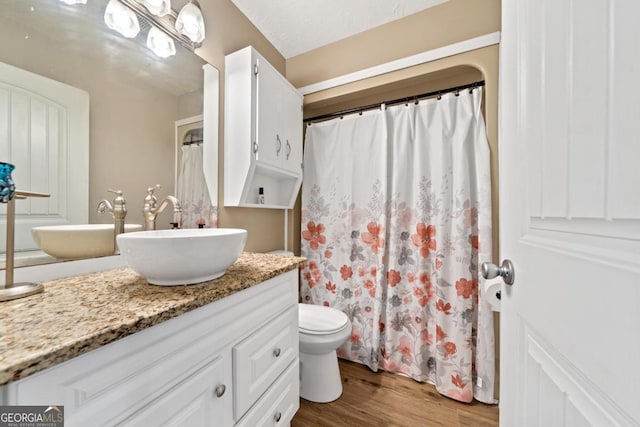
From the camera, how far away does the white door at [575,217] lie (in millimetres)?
300

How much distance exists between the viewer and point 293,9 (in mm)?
1574

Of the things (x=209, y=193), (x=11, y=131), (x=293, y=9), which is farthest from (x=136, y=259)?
(x=293, y=9)

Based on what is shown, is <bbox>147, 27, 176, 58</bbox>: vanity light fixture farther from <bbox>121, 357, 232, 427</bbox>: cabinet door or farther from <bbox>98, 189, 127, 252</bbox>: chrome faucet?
<bbox>121, 357, 232, 427</bbox>: cabinet door

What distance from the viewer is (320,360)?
147cm

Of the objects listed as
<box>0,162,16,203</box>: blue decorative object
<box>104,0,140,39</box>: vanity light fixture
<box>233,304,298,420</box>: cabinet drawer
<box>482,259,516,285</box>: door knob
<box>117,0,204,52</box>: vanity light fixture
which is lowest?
<box>233,304,298,420</box>: cabinet drawer

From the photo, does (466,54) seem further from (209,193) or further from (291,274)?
(209,193)

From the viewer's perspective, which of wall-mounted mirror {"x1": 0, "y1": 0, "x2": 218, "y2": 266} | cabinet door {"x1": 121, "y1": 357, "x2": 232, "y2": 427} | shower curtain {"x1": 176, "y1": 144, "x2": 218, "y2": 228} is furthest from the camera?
shower curtain {"x1": 176, "y1": 144, "x2": 218, "y2": 228}

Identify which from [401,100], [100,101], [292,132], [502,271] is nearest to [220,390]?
[502,271]

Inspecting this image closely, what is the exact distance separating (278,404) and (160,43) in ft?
5.70

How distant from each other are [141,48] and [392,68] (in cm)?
146

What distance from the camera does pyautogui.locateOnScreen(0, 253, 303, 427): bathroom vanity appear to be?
415mm

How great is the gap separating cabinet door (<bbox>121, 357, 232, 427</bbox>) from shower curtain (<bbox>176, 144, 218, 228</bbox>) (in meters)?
0.84

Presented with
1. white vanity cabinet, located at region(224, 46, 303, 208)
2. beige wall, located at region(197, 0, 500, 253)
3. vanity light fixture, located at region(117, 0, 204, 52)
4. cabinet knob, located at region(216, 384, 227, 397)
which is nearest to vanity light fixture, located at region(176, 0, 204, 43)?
vanity light fixture, located at region(117, 0, 204, 52)

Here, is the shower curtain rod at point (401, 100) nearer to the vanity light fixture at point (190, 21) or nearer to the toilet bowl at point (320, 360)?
the vanity light fixture at point (190, 21)
